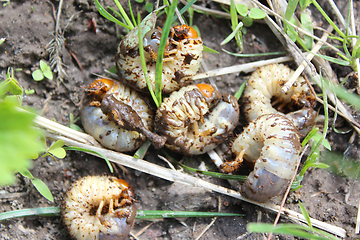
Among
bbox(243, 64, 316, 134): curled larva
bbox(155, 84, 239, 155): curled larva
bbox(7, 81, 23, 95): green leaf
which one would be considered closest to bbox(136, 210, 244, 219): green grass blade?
bbox(155, 84, 239, 155): curled larva

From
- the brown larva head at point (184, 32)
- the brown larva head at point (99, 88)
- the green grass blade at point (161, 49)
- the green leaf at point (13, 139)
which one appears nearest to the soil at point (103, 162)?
the brown larva head at point (99, 88)

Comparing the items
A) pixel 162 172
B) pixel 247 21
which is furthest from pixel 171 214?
pixel 247 21

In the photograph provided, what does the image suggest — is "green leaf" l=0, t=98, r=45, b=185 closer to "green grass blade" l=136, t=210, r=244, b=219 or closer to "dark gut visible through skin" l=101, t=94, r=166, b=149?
"dark gut visible through skin" l=101, t=94, r=166, b=149

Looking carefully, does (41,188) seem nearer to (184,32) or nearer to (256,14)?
(184,32)

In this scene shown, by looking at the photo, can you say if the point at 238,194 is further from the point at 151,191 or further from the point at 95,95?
the point at 95,95

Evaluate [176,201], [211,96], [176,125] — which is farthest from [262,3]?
[176,201]

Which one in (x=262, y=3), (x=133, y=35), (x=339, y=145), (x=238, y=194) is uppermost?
(x=262, y=3)
